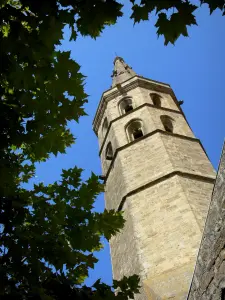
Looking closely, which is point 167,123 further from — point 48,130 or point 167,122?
point 48,130

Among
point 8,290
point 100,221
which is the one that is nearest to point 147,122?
point 100,221

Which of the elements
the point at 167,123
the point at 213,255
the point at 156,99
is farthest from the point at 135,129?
the point at 213,255

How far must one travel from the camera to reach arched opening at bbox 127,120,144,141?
1411cm

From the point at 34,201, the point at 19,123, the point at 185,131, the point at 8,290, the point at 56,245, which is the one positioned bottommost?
the point at 8,290

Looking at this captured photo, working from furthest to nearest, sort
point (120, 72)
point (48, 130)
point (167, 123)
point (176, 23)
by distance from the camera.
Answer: point (120, 72)
point (167, 123)
point (48, 130)
point (176, 23)

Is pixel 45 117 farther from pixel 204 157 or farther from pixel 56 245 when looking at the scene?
pixel 204 157

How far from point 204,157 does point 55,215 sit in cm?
990

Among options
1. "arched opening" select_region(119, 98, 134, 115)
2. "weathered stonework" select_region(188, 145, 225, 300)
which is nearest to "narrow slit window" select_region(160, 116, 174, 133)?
"arched opening" select_region(119, 98, 134, 115)

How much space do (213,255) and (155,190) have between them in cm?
595

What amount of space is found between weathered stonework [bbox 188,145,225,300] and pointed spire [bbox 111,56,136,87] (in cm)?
1530

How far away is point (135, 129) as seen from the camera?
14438 mm

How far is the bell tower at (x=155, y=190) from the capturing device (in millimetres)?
7953

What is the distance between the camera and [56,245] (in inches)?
107

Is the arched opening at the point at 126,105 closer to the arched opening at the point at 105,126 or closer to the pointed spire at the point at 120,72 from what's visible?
the arched opening at the point at 105,126
